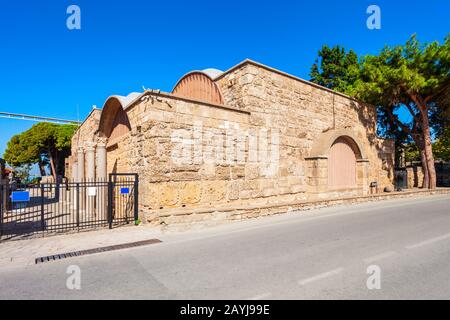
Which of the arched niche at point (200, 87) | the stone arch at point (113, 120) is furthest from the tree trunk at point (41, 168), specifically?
the arched niche at point (200, 87)

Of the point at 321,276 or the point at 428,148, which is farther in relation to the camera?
the point at 428,148

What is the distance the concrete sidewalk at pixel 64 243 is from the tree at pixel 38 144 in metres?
32.6

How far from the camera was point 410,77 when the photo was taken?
1495 cm

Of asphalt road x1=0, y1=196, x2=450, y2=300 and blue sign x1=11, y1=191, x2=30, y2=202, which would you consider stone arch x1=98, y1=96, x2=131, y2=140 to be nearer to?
blue sign x1=11, y1=191, x2=30, y2=202

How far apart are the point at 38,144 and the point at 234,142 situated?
115ft

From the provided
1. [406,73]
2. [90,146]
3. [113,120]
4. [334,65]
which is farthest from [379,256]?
[334,65]

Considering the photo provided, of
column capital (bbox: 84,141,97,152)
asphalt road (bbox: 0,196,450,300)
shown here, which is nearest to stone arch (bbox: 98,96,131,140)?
column capital (bbox: 84,141,97,152)

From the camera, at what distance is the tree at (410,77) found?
1505cm

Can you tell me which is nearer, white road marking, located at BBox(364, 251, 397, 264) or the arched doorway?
white road marking, located at BBox(364, 251, 397, 264)

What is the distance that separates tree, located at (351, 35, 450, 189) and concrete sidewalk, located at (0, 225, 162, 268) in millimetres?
15078

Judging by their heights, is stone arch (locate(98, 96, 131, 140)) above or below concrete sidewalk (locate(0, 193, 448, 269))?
above

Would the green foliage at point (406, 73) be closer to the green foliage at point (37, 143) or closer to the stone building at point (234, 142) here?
the stone building at point (234, 142)

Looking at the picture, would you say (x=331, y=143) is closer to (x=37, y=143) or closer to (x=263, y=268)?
(x=263, y=268)

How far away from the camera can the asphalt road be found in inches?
132
